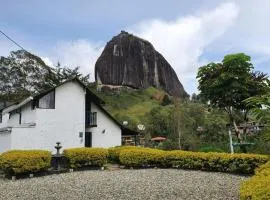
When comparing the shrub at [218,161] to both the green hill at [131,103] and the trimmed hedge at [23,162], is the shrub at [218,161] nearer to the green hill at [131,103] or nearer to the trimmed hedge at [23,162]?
the trimmed hedge at [23,162]

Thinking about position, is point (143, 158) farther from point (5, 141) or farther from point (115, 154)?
point (5, 141)

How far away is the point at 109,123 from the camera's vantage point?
3478cm

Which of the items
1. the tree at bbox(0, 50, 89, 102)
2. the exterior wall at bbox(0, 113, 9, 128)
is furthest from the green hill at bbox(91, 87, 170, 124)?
the exterior wall at bbox(0, 113, 9, 128)

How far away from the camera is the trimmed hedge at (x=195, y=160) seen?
55.1 ft

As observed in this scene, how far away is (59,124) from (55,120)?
0.43m

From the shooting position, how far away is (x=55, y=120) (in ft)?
100.0

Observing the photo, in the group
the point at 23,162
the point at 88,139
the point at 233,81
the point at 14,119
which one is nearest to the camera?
the point at 23,162

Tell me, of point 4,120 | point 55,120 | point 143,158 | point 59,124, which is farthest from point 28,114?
point 143,158

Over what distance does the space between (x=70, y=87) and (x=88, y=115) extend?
3.15 metres

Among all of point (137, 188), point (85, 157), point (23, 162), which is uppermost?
point (85, 157)

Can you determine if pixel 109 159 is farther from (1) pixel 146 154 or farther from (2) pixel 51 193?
(2) pixel 51 193

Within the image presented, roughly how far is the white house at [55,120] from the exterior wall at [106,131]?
88 mm

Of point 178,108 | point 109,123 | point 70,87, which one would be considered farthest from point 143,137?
point 70,87

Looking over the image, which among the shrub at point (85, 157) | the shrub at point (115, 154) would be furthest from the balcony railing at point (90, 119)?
the shrub at point (85, 157)
